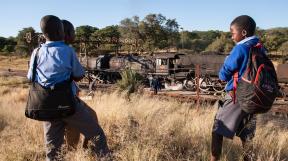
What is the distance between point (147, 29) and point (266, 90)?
231ft

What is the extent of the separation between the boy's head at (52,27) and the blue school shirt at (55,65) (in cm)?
6

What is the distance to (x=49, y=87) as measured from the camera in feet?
13.8

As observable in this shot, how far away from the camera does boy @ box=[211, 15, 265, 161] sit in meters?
4.20

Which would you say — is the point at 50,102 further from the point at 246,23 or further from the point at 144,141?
the point at 246,23

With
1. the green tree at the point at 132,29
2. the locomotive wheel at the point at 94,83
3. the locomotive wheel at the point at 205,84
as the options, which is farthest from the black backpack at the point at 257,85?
the green tree at the point at 132,29

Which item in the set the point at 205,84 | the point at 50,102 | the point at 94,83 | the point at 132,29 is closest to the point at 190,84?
the point at 205,84

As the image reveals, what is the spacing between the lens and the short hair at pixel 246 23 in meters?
4.37

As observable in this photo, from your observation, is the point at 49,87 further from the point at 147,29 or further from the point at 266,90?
the point at 147,29

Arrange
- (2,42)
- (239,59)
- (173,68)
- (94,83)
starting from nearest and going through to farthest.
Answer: (239,59) → (94,83) → (173,68) → (2,42)

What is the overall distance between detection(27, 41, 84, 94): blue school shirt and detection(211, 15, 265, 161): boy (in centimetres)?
151

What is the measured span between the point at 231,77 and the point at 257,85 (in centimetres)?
36

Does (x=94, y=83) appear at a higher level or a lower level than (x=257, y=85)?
lower

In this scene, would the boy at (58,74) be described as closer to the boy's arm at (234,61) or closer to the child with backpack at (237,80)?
the child with backpack at (237,80)

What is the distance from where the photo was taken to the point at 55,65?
167 inches
